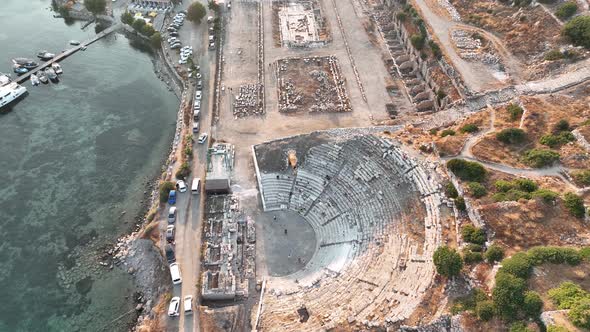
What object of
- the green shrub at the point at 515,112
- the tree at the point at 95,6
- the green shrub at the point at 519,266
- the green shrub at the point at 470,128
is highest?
the tree at the point at 95,6

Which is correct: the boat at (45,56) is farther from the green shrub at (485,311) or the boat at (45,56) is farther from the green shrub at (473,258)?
the green shrub at (485,311)

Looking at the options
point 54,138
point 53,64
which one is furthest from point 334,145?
point 53,64

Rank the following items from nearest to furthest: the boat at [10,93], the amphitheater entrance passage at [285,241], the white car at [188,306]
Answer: the white car at [188,306] → the amphitheater entrance passage at [285,241] → the boat at [10,93]

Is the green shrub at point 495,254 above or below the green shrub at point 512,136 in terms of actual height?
below

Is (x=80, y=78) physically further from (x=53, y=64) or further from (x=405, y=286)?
(x=405, y=286)

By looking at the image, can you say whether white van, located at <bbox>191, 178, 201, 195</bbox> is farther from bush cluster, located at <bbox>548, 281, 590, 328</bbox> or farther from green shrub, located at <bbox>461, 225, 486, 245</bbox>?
bush cluster, located at <bbox>548, 281, 590, 328</bbox>

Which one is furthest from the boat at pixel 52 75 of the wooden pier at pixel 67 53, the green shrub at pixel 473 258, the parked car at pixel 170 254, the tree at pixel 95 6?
the green shrub at pixel 473 258

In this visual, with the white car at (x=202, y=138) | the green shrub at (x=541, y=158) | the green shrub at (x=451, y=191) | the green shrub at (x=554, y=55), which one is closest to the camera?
the green shrub at (x=451, y=191)
